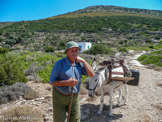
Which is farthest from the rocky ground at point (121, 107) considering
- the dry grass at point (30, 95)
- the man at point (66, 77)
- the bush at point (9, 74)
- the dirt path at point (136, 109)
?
the man at point (66, 77)

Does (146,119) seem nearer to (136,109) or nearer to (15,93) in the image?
(136,109)

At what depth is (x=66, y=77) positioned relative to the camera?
2.11 m

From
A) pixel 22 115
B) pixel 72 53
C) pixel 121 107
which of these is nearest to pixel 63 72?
pixel 72 53

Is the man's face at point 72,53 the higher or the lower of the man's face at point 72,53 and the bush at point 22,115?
the higher

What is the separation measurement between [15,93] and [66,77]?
3.38 m

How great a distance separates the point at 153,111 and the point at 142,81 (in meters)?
3.29

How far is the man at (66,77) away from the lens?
6.84 feet

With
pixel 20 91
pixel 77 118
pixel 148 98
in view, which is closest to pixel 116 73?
pixel 77 118

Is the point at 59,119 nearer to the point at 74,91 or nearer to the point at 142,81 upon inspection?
the point at 74,91

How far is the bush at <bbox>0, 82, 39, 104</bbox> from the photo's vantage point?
4296mm

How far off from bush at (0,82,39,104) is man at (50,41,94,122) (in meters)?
2.75

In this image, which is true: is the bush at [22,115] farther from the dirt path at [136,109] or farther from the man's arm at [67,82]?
the man's arm at [67,82]

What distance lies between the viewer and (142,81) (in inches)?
281

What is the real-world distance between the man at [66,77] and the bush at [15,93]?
2752 millimetres
